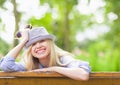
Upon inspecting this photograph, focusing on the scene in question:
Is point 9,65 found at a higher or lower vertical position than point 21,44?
lower

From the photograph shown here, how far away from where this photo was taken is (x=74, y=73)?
357 cm

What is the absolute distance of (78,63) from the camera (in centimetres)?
367

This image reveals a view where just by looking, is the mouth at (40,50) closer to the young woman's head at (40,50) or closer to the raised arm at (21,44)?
the young woman's head at (40,50)

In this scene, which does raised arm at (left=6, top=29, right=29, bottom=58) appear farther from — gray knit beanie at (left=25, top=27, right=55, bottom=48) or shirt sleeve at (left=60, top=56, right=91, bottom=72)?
shirt sleeve at (left=60, top=56, right=91, bottom=72)

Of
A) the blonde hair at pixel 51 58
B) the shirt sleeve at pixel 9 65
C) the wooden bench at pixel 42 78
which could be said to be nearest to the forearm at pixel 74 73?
the wooden bench at pixel 42 78

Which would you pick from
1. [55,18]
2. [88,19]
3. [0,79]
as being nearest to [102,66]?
[88,19]

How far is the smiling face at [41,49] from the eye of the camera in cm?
378

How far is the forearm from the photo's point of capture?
140 inches

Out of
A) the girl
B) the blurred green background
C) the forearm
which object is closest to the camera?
the forearm

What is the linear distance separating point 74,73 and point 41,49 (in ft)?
1.21

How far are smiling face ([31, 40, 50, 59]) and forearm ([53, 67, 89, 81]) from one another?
237 millimetres

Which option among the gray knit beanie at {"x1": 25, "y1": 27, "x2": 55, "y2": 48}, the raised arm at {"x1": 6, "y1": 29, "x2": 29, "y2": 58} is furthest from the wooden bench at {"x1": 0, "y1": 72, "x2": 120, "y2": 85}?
the gray knit beanie at {"x1": 25, "y1": 27, "x2": 55, "y2": 48}

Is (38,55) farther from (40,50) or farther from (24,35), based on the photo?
(24,35)

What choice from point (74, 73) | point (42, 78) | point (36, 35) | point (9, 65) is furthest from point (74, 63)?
point (9, 65)
